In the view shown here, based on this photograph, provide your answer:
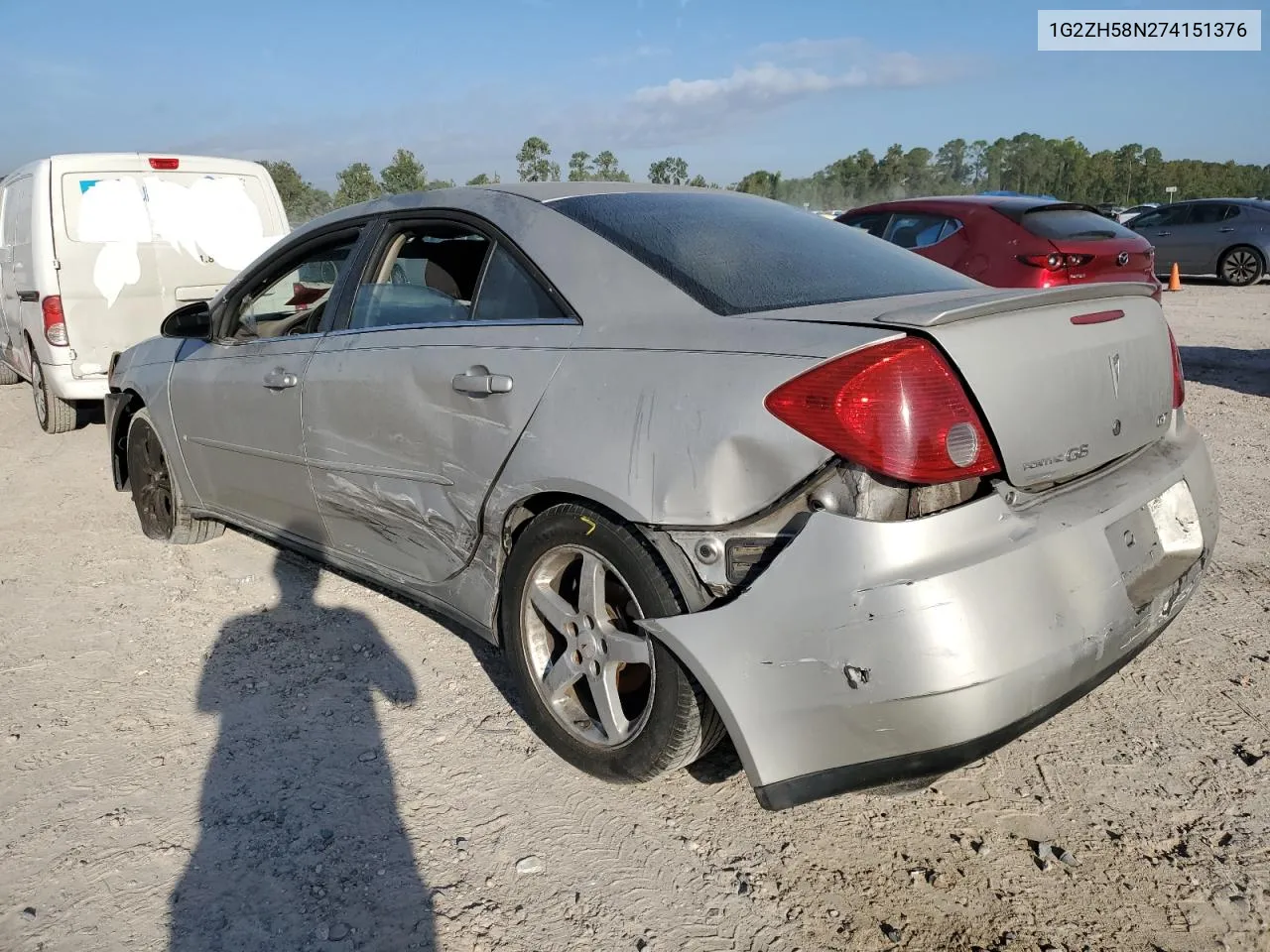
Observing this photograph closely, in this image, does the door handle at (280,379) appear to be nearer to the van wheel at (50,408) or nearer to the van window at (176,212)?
the van window at (176,212)

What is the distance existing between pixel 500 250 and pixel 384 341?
1.69 ft

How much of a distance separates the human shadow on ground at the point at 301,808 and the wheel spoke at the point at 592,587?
746 mm

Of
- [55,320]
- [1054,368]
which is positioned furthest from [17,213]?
[1054,368]

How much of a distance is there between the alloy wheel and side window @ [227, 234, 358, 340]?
154 cm

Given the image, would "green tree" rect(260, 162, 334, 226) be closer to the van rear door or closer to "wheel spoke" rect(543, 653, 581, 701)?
the van rear door

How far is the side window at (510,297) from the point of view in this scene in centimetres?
271

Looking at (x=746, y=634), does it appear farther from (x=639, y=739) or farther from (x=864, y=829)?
(x=864, y=829)

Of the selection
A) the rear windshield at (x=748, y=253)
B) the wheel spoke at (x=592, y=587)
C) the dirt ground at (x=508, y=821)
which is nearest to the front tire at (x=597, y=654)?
the wheel spoke at (x=592, y=587)

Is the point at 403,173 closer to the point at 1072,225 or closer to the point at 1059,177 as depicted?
the point at 1072,225

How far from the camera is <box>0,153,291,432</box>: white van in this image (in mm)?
6777

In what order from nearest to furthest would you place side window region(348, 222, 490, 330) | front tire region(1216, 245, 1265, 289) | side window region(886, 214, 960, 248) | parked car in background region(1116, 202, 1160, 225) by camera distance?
1. side window region(348, 222, 490, 330)
2. side window region(886, 214, 960, 248)
3. front tire region(1216, 245, 1265, 289)
4. parked car in background region(1116, 202, 1160, 225)

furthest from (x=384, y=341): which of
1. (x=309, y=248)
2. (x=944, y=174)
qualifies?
(x=944, y=174)

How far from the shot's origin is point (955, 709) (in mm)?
1915

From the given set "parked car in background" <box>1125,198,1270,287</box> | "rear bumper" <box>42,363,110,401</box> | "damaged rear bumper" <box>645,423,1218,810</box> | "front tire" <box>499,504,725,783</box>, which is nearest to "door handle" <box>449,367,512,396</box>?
"front tire" <box>499,504,725,783</box>
